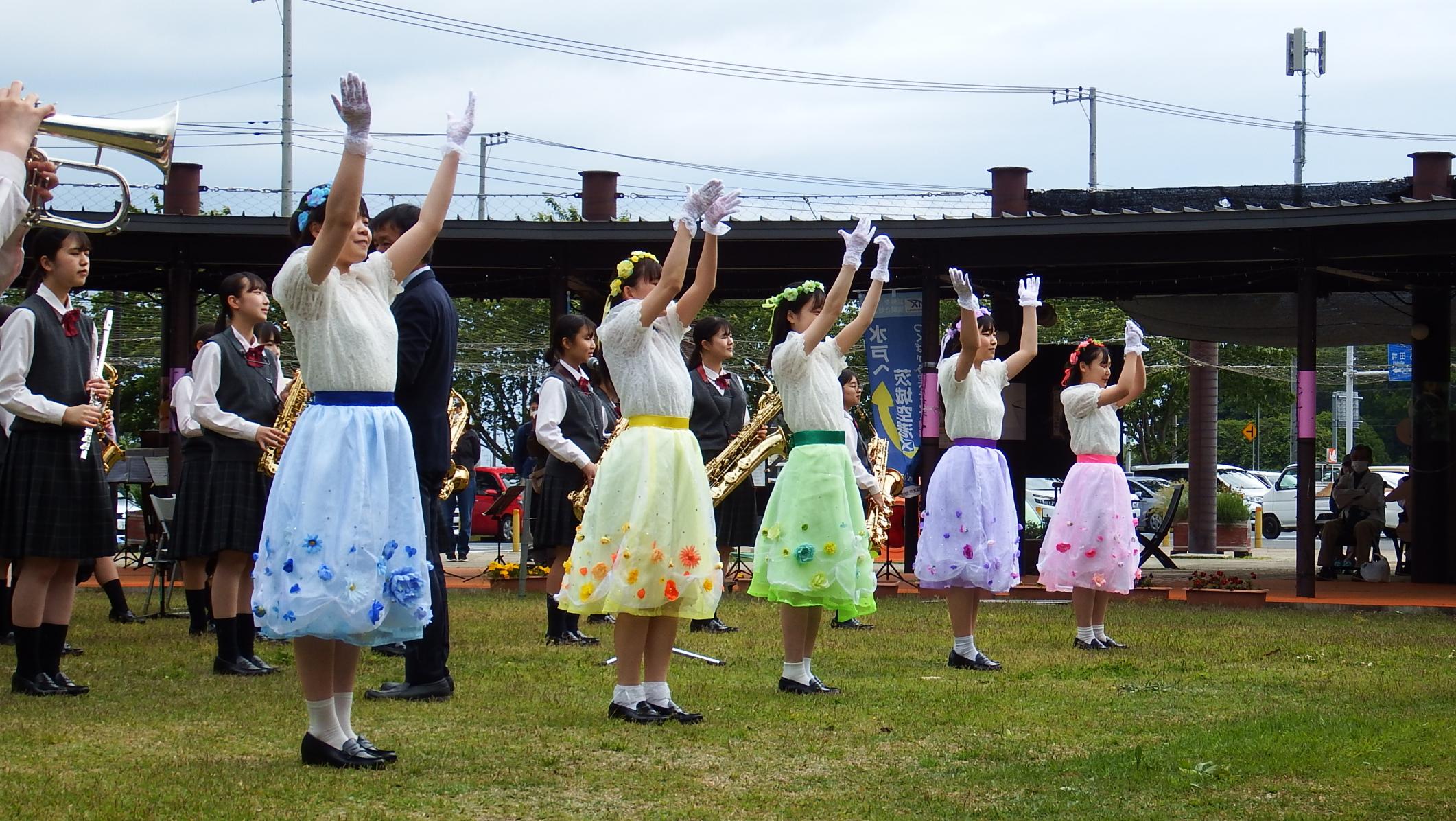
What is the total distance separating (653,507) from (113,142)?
7.76 ft

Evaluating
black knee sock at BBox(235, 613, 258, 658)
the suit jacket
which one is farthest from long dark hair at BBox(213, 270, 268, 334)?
the suit jacket

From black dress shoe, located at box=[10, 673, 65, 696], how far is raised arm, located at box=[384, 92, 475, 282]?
2.79 metres

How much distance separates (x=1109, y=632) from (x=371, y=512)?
709 cm

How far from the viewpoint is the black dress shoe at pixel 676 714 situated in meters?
6.41

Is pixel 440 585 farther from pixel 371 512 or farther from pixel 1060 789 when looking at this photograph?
pixel 1060 789

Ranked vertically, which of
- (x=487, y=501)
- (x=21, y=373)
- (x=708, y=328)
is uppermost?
(x=708, y=328)

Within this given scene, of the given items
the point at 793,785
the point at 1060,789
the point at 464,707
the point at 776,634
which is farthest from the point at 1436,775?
the point at 776,634

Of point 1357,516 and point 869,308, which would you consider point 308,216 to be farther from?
point 1357,516

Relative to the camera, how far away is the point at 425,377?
6.68 m

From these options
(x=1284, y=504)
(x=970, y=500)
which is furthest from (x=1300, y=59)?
(x=970, y=500)

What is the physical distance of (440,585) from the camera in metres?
6.88

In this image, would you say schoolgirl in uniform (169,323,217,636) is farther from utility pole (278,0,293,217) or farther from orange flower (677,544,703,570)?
utility pole (278,0,293,217)

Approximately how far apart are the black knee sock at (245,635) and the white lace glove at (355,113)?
365cm

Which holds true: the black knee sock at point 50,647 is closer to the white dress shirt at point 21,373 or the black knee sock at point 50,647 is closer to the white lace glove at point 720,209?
the white dress shirt at point 21,373
